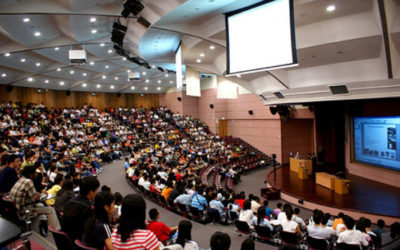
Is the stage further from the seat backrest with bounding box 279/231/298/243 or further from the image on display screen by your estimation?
the seat backrest with bounding box 279/231/298/243

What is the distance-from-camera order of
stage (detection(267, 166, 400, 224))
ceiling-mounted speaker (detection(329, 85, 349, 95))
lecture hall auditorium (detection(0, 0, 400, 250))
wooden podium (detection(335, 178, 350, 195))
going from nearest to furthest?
lecture hall auditorium (detection(0, 0, 400, 250)), stage (detection(267, 166, 400, 224)), ceiling-mounted speaker (detection(329, 85, 349, 95)), wooden podium (detection(335, 178, 350, 195))

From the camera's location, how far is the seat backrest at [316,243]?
14.3ft

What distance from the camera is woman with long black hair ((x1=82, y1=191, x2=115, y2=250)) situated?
207cm

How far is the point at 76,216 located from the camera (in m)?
2.30

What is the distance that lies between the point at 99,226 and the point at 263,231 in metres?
3.74

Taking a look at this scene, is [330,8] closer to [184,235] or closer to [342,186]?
[184,235]

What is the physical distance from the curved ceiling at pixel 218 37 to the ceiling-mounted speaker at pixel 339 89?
0.19m

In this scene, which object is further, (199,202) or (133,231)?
(199,202)

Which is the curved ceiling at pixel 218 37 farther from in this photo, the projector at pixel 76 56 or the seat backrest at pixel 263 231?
the seat backrest at pixel 263 231

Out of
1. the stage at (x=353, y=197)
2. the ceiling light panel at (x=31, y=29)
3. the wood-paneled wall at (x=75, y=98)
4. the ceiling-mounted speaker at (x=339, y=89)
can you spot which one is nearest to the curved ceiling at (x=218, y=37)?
the ceiling light panel at (x=31, y=29)

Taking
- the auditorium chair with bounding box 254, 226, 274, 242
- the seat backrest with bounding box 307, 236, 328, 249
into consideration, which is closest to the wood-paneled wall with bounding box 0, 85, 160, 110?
the auditorium chair with bounding box 254, 226, 274, 242

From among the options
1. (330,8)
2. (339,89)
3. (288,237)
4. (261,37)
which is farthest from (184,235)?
(339,89)

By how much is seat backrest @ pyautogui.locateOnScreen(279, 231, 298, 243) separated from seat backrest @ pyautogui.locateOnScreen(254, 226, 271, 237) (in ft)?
0.75

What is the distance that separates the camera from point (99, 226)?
2.09 m
